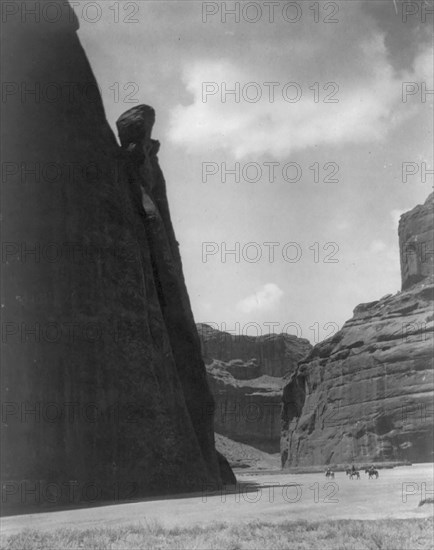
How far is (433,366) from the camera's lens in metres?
79.1

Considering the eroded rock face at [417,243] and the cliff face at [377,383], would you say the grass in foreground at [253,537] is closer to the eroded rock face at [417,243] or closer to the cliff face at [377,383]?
the cliff face at [377,383]

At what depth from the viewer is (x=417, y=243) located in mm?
97188

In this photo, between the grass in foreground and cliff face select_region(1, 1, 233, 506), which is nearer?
the grass in foreground

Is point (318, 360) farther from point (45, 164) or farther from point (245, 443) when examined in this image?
point (245, 443)

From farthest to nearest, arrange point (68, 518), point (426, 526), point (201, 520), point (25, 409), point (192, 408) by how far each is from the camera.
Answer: point (192, 408), point (25, 409), point (68, 518), point (201, 520), point (426, 526)

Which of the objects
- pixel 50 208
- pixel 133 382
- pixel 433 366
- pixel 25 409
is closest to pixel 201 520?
pixel 25 409

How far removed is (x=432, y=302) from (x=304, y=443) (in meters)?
22.4

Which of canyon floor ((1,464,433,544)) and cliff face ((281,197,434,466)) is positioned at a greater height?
cliff face ((281,197,434,466))

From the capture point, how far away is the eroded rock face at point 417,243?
3735 inches

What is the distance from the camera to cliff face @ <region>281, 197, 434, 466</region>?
7894 centimetres

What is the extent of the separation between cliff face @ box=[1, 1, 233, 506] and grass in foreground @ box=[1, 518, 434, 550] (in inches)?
504

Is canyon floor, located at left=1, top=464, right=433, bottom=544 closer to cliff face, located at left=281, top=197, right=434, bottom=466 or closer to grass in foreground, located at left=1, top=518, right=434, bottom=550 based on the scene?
grass in foreground, located at left=1, top=518, right=434, bottom=550

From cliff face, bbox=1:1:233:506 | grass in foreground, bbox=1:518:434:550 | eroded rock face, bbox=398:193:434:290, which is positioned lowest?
grass in foreground, bbox=1:518:434:550

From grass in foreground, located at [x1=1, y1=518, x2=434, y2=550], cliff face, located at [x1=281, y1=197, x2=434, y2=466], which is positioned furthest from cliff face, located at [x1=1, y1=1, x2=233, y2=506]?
cliff face, located at [x1=281, y1=197, x2=434, y2=466]
